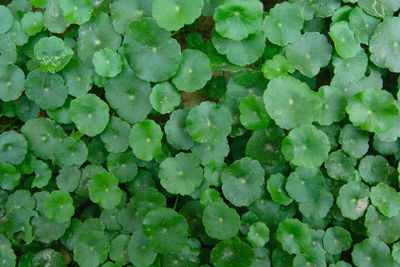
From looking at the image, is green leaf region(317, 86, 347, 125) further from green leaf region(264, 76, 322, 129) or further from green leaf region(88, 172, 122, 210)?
green leaf region(88, 172, 122, 210)

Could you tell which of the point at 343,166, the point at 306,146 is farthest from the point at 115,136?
the point at 343,166

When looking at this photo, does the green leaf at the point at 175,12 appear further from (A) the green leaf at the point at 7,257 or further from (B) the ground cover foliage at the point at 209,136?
(A) the green leaf at the point at 7,257

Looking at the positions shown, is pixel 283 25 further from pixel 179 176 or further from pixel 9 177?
pixel 9 177

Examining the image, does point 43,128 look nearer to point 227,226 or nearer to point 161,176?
point 161,176

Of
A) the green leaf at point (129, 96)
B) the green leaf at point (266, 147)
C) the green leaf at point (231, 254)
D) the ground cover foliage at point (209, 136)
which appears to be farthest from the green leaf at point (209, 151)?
the green leaf at point (231, 254)

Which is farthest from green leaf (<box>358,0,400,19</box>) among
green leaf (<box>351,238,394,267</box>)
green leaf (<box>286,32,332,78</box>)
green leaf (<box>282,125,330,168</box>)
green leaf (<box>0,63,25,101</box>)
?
green leaf (<box>0,63,25,101</box>)

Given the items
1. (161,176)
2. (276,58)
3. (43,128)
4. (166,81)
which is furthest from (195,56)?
(43,128)
